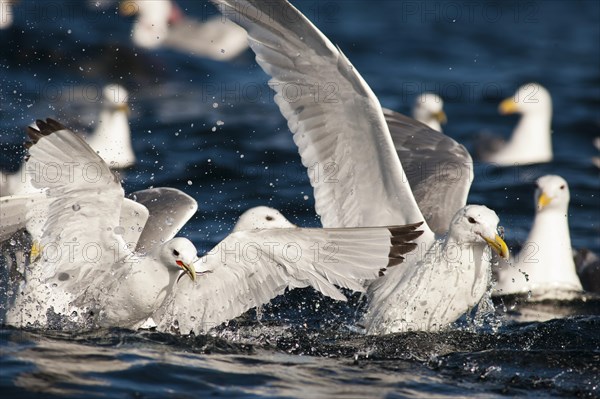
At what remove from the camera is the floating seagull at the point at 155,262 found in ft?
22.5

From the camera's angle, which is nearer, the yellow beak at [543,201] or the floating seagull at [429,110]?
the yellow beak at [543,201]

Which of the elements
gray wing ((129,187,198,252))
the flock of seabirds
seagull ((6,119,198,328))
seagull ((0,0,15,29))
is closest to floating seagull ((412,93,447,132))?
the flock of seabirds

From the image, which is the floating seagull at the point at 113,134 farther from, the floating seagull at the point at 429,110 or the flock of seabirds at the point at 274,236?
the flock of seabirds at the point at 274,236

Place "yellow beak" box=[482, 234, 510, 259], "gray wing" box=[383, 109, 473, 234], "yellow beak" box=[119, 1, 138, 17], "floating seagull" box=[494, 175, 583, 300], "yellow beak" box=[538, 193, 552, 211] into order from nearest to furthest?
"yellow beak" box=[482, 234, 510, 259] → "gray wing" box=[383, 109, 473, 234] → "floating seagull" box=[494, 175, 583, 300] → "yellow beak" box=[538, 193, 552, 211] → "yellow beak" box=[119, 1, 138, 17]

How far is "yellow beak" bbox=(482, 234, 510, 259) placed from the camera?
725 centimetres

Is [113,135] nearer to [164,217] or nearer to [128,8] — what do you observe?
[164,217]

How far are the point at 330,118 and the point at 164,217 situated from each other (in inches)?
58.1

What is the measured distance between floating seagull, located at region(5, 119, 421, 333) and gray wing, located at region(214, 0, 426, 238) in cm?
82

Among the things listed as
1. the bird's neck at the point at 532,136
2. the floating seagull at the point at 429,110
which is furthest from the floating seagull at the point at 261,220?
the bird's neck at the point at 532,136

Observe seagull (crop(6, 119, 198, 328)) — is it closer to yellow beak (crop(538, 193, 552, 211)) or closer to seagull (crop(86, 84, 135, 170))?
yellow beak (crop(538, 193, 552, 211))

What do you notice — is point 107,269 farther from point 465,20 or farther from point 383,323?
point 465,20

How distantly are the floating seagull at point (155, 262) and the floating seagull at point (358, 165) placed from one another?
611 millimetres

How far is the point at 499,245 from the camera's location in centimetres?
729

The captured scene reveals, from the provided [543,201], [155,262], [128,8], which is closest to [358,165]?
[155,262]
